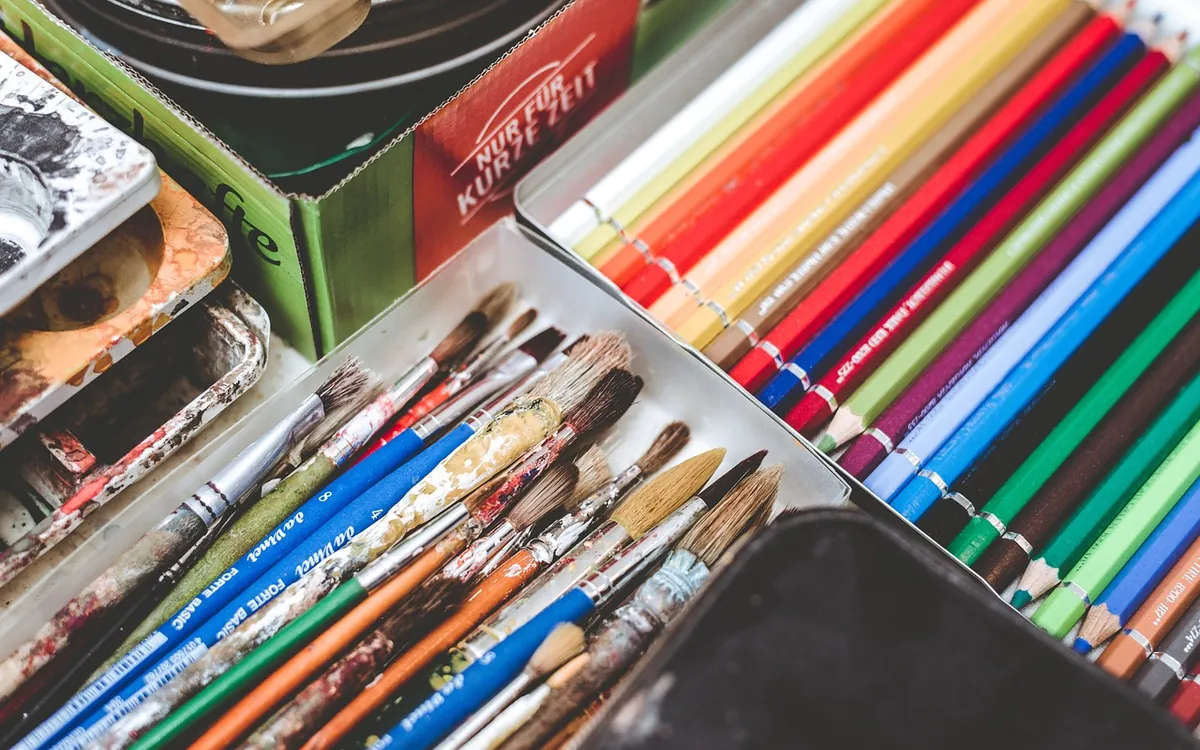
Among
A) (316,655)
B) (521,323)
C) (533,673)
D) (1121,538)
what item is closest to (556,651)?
(533,673)

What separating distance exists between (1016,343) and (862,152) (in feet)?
0.56

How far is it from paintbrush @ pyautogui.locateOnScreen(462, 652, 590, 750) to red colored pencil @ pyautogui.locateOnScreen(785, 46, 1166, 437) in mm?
228

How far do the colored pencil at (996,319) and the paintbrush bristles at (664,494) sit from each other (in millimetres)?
96

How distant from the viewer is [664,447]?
0.66 m

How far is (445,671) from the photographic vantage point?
543 mm

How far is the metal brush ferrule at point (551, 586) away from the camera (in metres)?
0.55

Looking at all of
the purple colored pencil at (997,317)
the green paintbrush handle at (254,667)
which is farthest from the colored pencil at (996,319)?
the green paintbrush handle at (254,667)

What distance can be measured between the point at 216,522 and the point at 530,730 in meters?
0.21

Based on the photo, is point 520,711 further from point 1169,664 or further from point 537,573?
point 1169,664

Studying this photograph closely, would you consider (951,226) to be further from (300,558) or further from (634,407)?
(300,558)

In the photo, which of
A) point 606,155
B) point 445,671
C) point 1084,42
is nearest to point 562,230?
point 606,155

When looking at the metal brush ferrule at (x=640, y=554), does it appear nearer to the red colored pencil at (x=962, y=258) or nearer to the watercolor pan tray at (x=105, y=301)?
the red colored pencil at (x=962, y=258)

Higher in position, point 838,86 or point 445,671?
point 838,86

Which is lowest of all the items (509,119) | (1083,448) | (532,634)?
(532,634)
